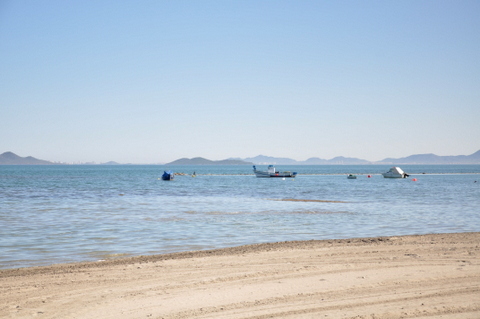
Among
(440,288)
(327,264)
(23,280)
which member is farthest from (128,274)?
(440,288)

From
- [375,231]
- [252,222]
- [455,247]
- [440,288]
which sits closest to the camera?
[440,288]

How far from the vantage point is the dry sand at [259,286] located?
25.5 feet

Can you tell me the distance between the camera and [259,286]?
939cm

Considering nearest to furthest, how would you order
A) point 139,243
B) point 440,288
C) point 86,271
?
point 440,288 → point 86,271 → point 139,243

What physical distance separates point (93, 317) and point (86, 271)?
3940mm

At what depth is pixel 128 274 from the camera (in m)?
10.7

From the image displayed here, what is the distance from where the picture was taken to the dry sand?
7.79 m

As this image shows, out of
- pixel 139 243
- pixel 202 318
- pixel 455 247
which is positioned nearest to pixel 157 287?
pixel 202 318

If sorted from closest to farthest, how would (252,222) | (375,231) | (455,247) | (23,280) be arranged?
(23,280) < (455,247) < (375,231) < (252,222)

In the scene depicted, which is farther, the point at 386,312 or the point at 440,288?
the point at 440,288

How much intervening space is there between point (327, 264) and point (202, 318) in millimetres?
5078

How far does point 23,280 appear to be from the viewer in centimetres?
1016

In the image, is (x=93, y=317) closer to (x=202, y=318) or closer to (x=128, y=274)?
(x=202, y=318)

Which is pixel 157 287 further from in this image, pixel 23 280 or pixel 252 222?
pixel 252 222
